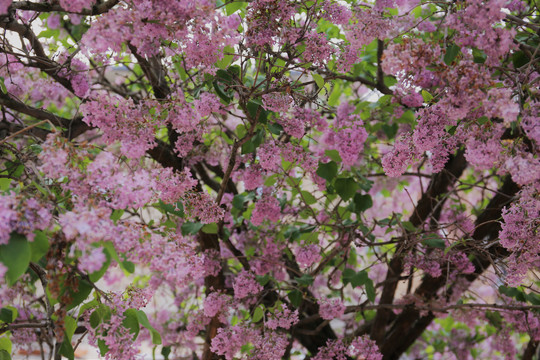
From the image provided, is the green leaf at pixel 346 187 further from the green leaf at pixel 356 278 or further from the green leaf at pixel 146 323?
the green leaf at pixel 146 323

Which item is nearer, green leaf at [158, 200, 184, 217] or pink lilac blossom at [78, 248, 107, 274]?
pink lilac blossom at [78, 248, 107, 274]

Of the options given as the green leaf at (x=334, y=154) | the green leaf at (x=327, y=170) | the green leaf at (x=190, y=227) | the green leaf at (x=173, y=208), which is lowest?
the green leaf at (x=173, y=208)

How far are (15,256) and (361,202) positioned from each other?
1561mm

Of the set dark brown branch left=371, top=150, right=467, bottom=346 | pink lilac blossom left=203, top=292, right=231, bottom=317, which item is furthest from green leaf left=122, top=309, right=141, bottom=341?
dark brown branch left=371, top=150, right=467, bottom=346

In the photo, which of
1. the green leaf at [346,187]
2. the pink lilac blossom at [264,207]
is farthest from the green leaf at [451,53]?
the pink lilac blossom at [264,207]

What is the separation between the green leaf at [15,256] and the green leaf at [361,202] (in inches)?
60.5

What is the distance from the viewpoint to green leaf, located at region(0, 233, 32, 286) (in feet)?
3.01

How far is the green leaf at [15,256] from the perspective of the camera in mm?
917

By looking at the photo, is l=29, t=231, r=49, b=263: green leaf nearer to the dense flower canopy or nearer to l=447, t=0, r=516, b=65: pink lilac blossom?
the dense flower canopy

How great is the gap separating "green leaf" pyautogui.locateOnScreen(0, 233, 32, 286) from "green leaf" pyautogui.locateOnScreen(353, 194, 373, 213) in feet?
5.04

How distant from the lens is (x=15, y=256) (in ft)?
3.04

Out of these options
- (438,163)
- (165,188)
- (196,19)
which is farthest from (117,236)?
(438,163)

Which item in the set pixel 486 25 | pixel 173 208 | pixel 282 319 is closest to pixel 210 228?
pixel 173 208

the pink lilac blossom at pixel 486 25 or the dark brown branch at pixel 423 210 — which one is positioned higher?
the dark brown branch at pixel 423 210
